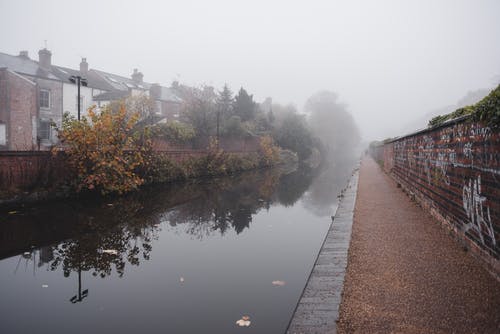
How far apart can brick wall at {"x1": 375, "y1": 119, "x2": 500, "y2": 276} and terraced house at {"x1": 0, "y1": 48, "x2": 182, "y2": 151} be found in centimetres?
2134

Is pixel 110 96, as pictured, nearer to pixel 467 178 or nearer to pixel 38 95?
pixel 38 95

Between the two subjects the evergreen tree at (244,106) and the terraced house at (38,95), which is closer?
the terraced house at (38,95)

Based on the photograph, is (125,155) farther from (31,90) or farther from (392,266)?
(31,90)

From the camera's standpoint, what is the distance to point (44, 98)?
1136 inches

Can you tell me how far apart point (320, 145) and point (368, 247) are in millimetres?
45946

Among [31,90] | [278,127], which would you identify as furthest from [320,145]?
[31,90]

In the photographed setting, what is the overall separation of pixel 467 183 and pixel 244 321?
352cm

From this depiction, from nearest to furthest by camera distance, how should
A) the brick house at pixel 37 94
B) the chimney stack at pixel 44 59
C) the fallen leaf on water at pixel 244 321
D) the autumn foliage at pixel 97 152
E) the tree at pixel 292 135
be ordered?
the fallen leaf on water at pixel 244 321, the autumn foliage at pixel 97 152, the brick house at pixel 37 94, the chimney stack at pixel 44 59, the tree at pixel 292 135

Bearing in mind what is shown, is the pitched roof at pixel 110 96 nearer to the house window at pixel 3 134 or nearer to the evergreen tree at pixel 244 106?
the house window at pixel 3 134

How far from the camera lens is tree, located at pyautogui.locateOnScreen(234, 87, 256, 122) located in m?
35.0

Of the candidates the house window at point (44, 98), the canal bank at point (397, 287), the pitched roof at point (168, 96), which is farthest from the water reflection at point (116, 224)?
the pitched roof at point (168, 96)

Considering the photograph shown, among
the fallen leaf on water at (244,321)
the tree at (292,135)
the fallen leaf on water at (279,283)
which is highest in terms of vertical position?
the tree at (292,135)

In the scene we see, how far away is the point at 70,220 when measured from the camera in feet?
24.1

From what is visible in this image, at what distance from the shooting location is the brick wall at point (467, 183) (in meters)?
3.70
